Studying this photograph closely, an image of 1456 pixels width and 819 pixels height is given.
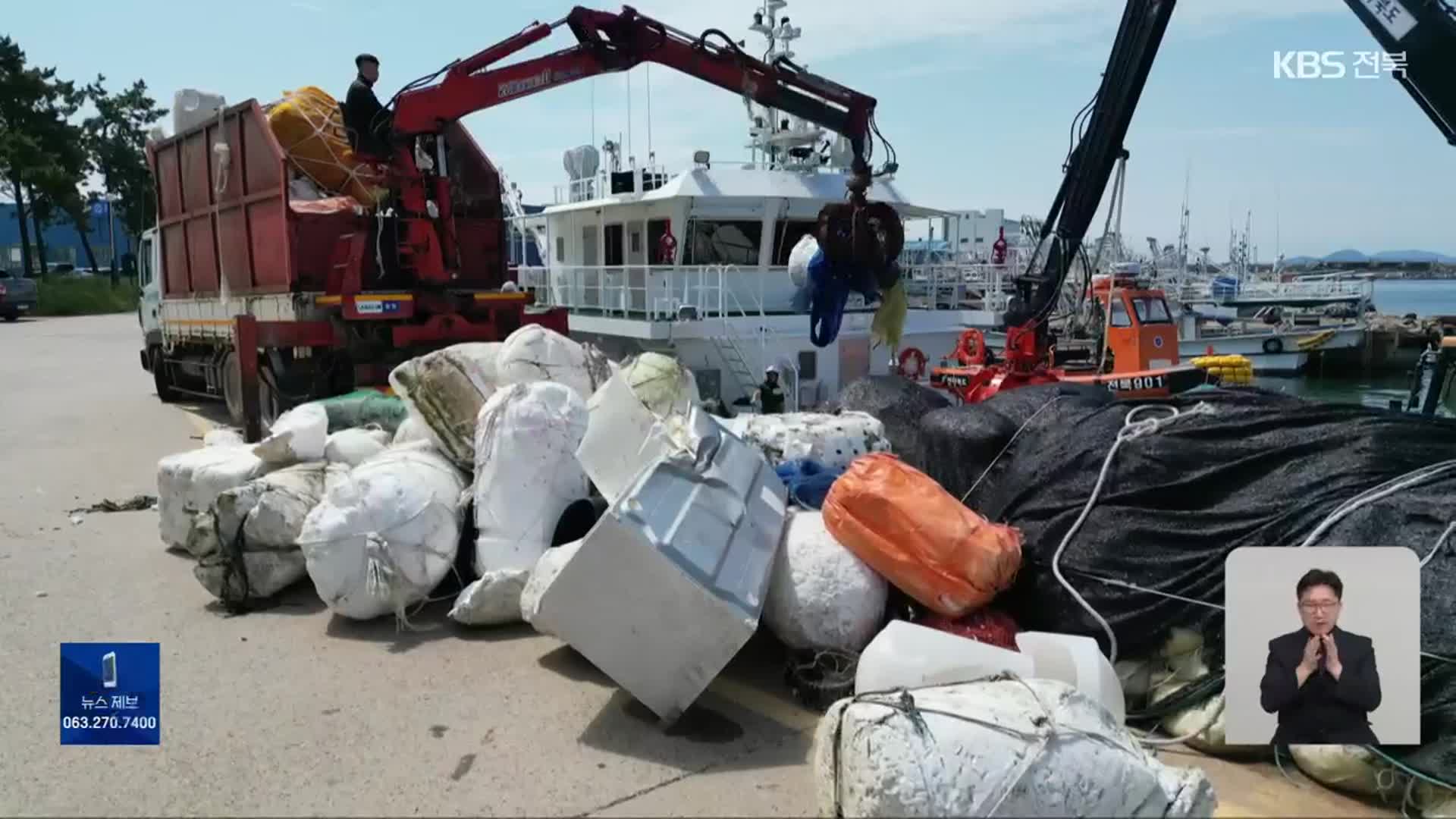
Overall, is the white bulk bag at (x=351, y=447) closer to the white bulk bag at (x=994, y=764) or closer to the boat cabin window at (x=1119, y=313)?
the white bulk bag at (x=994, y=764)

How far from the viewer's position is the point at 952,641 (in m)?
3.19

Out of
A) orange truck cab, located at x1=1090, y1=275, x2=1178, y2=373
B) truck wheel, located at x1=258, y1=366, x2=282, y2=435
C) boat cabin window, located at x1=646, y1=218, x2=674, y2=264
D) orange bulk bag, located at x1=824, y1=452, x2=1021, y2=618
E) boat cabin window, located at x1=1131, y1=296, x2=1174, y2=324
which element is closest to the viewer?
orange bulk bag, located at x1=824, y1=452, x2=1021, y2=618

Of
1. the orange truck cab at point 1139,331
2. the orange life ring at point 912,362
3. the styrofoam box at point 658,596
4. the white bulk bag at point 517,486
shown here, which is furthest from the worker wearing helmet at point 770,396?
the orange truck cab at point 1139,331

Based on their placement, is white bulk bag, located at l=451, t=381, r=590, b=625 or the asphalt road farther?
white bulk bag, located at l=451, t=381, r=590, b=625

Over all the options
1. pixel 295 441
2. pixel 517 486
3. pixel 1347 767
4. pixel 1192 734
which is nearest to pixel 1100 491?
pixel 1192 734

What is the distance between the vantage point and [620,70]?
26.3 ft

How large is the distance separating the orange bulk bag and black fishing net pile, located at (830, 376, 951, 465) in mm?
1491

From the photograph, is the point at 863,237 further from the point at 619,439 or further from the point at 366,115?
the point at 366,115

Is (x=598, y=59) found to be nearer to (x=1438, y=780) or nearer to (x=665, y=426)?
(x=665, y=426)

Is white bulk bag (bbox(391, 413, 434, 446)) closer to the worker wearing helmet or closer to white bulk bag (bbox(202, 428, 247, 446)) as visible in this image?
white bulk bag (bbox(202, 428, 247, 446))

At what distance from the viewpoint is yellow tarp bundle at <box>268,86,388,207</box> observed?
1002 centimetres

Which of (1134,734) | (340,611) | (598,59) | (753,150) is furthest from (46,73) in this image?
(1134,734)

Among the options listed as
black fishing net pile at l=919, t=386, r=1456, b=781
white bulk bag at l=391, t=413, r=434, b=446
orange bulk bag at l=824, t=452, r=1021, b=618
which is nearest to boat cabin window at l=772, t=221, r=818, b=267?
white bulk bag at l=391, t=413, r=434, b=446

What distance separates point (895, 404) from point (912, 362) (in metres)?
6.38
